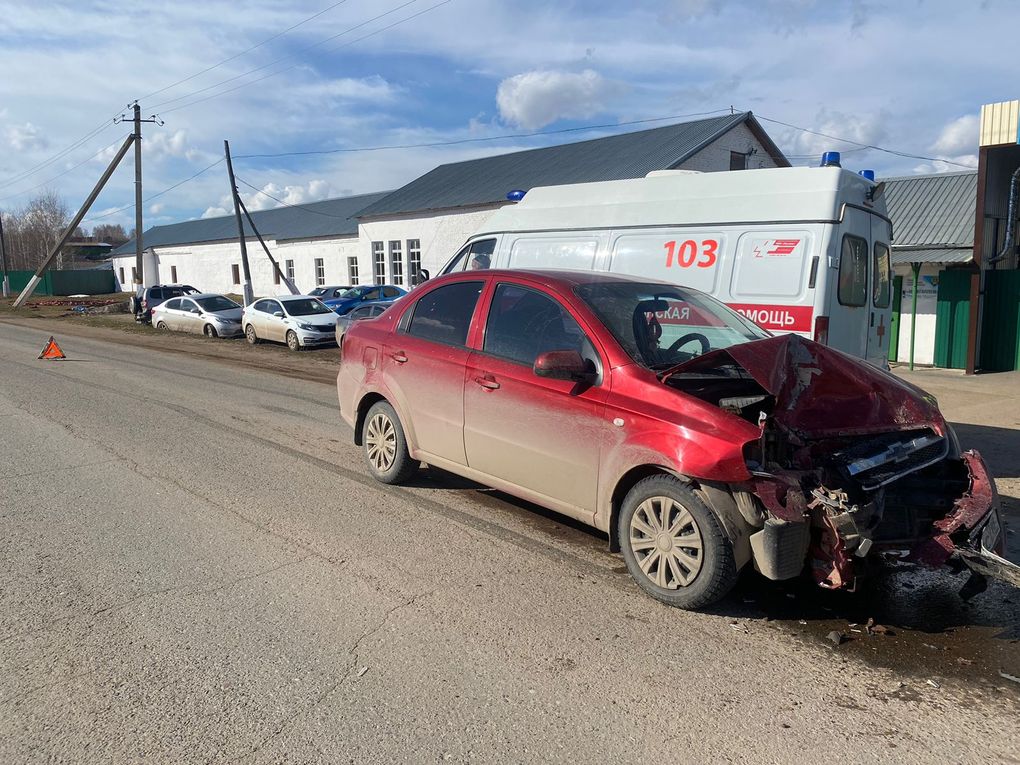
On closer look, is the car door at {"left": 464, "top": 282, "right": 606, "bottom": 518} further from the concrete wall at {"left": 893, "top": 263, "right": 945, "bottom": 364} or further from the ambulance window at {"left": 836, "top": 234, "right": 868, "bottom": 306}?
the concrete wall at {"left": 893, "top": 263, "right": 945, "bottom": 364}

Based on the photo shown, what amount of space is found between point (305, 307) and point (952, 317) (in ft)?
50.1

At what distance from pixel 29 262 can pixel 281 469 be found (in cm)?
10658

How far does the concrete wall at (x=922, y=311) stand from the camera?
16516 millimetres

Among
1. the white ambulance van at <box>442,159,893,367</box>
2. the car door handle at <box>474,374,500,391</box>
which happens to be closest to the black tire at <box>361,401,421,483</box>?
the car door handle at <box>474,374,500,391</box>

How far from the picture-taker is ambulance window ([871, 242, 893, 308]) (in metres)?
8.11

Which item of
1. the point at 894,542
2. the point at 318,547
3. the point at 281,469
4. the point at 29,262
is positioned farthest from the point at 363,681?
the point at 29,262

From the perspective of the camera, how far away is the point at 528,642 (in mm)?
3730

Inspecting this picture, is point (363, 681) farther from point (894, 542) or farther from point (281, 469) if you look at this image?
point (281, 469)

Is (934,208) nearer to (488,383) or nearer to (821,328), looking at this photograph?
(821,328)

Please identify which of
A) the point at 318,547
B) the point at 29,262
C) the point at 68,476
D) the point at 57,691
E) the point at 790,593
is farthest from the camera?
the point at 29,262

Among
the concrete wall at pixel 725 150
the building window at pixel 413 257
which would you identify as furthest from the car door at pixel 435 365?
the building window at pixel 413 257

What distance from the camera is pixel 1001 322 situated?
51.9ft

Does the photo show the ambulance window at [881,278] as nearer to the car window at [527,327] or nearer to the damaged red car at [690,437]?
the damaged red car at [690,437]

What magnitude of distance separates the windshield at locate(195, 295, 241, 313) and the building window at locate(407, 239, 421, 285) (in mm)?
9399
